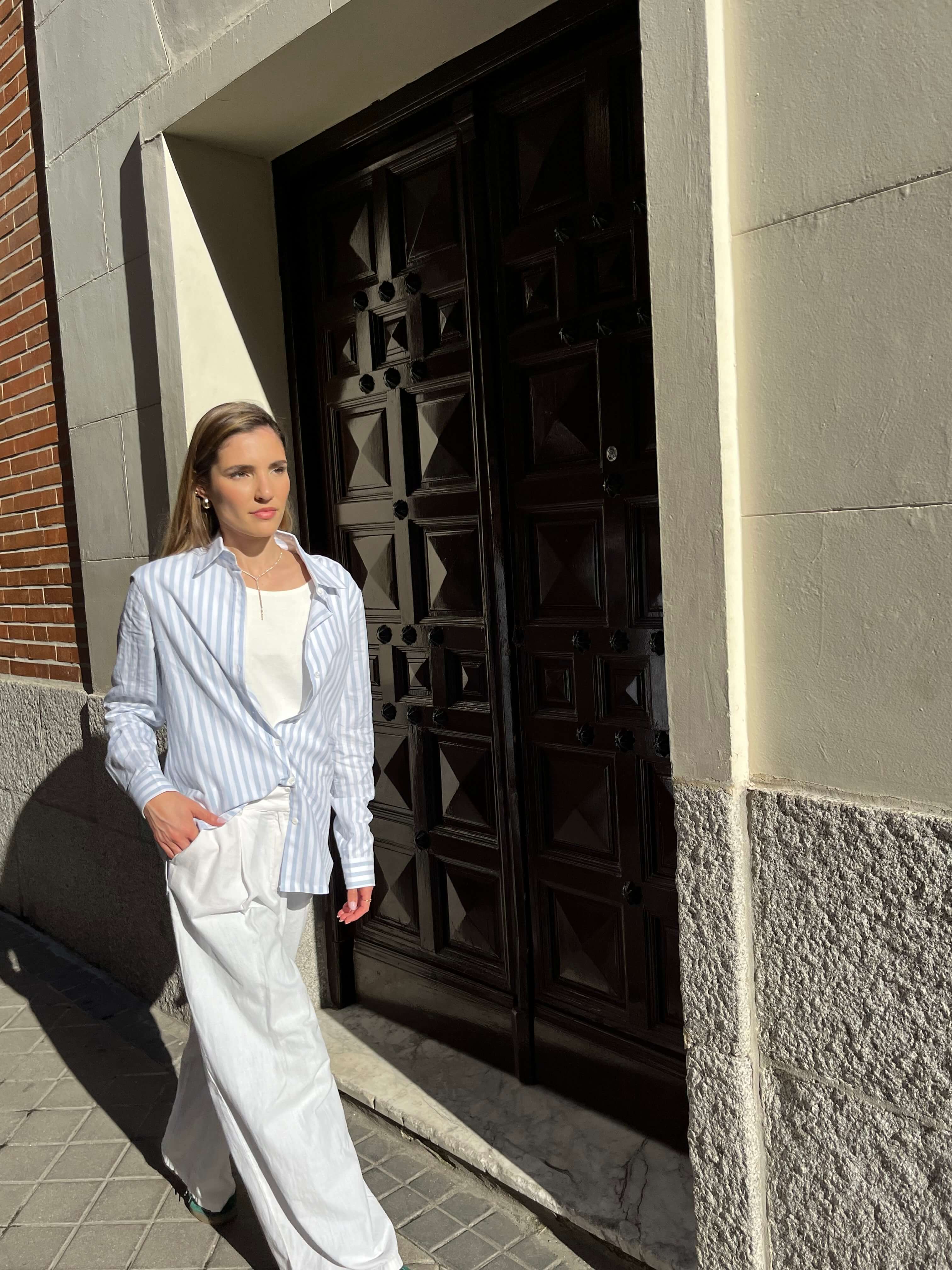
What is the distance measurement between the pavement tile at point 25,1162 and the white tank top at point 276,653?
2000mm

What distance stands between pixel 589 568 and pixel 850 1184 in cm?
174

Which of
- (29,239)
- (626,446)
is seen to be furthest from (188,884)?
(29,239)

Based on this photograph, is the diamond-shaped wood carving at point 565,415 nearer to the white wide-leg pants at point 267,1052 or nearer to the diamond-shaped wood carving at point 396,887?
the white wide-leg pants at point 267,1052

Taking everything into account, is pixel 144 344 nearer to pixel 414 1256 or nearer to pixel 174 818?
pixel 174 818

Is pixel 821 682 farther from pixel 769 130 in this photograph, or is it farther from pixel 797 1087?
pixel 769 130

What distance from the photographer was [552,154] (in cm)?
324

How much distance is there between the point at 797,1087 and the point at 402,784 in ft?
6.80

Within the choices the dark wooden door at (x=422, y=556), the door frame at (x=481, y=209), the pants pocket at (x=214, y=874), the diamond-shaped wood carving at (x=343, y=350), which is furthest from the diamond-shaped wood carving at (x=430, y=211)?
the pants pocket at (x=214, y=874)

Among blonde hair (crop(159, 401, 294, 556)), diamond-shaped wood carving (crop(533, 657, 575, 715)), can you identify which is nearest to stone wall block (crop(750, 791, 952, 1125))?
diamond-shaped wood carving (crop(533, 657, 575, 715))

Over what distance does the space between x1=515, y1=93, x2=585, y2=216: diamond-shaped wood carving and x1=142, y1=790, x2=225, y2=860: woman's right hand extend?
2006 millimetres

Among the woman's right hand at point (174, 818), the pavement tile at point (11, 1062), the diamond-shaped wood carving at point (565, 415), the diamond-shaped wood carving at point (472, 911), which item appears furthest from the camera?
the pavement tile at point (11, 1062)

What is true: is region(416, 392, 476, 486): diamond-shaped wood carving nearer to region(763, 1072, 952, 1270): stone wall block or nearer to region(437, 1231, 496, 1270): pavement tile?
region(763, 1072, 952, 1270): stone wall block

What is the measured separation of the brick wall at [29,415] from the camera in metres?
5.18

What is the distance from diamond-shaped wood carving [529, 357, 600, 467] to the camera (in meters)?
3.22
